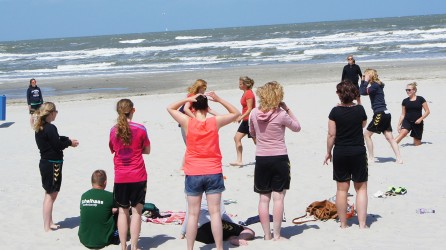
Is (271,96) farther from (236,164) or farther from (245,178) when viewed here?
(236,164)

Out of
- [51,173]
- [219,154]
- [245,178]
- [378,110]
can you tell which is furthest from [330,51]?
[219,154]

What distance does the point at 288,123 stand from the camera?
6.09 m

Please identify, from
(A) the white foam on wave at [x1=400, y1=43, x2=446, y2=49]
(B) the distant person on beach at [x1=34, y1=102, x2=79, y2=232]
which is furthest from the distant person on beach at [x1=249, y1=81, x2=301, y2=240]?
(A) the white foam on wave at [x1=400, y1=43, x2=446, y2=49]

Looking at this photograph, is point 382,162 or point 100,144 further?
point 100,144

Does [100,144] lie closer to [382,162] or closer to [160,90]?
[382,162]

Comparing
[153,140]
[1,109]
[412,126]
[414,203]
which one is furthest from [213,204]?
[1,109]

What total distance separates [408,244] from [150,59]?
44807 mm

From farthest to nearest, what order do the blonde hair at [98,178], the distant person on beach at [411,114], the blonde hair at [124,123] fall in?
the distant person on beach at [411,114]
the blonde hair at [98,178]
the blonde hair at [124,123]

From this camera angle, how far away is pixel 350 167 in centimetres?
641

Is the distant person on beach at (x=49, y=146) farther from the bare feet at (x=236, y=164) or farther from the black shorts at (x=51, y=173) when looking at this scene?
the bare feet at (x=236, y=164)

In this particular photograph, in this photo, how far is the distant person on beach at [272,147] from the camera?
19.9ft

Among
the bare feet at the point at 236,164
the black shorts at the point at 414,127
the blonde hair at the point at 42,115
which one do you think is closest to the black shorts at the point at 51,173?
the blonde hair at the point at 42,115

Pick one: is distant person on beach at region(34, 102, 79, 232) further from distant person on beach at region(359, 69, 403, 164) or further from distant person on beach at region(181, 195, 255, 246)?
distant person on beach at region(359, 69, 403, 164)

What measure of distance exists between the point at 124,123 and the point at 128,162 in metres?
0.37
